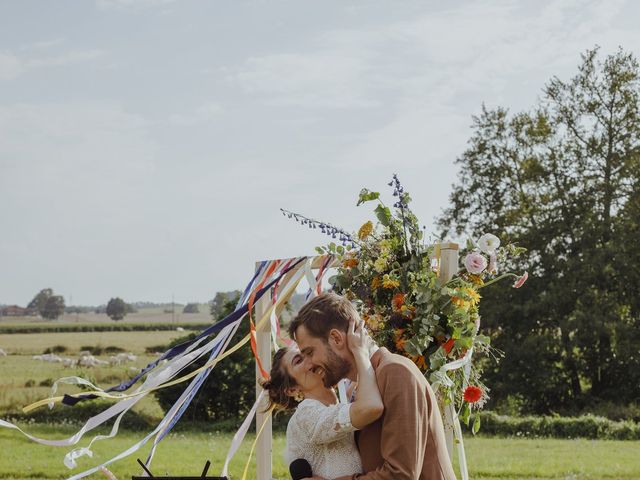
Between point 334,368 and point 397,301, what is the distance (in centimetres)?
227

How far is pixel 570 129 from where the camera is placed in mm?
21938

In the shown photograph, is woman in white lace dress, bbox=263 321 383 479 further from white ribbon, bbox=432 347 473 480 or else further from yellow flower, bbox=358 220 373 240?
yellow flower, bbox=358 220 373 240

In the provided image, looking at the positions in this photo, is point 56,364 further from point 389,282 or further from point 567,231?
point 389,282

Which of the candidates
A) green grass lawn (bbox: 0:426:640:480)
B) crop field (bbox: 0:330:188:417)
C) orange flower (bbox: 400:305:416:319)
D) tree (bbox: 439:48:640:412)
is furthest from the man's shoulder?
tree (bbox: 439:48:640:412)

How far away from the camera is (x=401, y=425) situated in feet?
9.17

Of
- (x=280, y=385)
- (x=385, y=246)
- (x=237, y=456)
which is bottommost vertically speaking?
(x=237, y=456)

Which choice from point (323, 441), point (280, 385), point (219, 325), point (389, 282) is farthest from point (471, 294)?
point (323, 441)

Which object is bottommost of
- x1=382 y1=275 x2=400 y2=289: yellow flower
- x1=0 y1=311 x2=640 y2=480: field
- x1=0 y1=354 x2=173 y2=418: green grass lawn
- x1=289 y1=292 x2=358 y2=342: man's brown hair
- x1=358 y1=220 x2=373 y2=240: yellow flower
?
x1=0 y1=311 x2=640 y2=480: field

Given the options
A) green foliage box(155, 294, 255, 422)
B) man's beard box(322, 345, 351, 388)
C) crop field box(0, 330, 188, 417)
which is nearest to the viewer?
man's beard box(322, 345, 351, 388)

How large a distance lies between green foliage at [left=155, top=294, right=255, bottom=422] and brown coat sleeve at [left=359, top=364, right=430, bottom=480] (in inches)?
430

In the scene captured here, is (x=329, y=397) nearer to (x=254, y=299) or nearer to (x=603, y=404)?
(x=254, y=299)

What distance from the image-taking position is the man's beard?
2.91m

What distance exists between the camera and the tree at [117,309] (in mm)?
33500

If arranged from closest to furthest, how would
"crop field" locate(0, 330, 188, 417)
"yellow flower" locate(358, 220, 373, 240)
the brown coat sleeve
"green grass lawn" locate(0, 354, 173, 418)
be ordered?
the brown coat sleeve → "yellow flower" locate(358, 220, 373, 240) → "green grass lawn" locate(0, 354, 173, 418) → "crop field" locate(0, 330, 188, 417)
